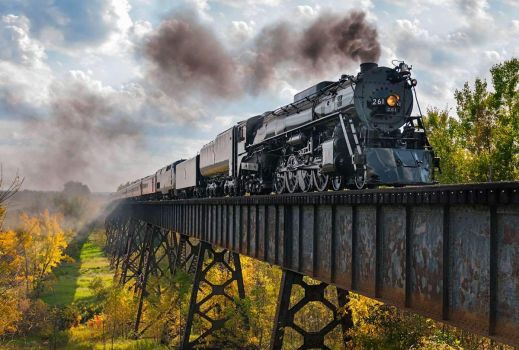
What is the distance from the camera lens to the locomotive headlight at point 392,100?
47.9 feet

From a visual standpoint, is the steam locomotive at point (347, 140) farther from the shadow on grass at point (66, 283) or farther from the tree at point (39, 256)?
the tree at point (39, 256)

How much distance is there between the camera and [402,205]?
26.1 feet

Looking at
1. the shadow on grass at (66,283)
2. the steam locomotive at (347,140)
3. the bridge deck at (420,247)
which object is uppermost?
the steam locomotive at (347,140)

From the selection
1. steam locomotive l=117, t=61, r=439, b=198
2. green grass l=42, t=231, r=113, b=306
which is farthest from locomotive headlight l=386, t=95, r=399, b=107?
green grass l=42, t=231, r=113, b=306

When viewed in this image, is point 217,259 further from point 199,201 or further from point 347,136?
point 347,136

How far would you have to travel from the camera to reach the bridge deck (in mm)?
6137

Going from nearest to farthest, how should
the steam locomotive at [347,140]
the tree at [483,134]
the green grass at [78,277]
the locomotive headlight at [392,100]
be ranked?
the steam locomotive at [347,140] < the locomotive headlight at [392,100] < the tree at [483,134] < the green grass at [78,277]

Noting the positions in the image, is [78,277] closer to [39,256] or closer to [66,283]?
[66,283]

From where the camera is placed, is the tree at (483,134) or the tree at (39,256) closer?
the tree at (483,134)

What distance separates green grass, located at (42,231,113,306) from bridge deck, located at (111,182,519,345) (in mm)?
47771

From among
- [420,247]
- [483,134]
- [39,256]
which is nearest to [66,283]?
[39,256]

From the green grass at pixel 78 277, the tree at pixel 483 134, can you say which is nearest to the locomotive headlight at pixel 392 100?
the tree at pixel 483 134

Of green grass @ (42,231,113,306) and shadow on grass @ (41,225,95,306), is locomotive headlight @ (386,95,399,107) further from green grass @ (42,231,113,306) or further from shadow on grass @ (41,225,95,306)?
shadow on grass @ (41,225,95,306)

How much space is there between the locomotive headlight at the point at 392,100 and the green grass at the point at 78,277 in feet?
153
